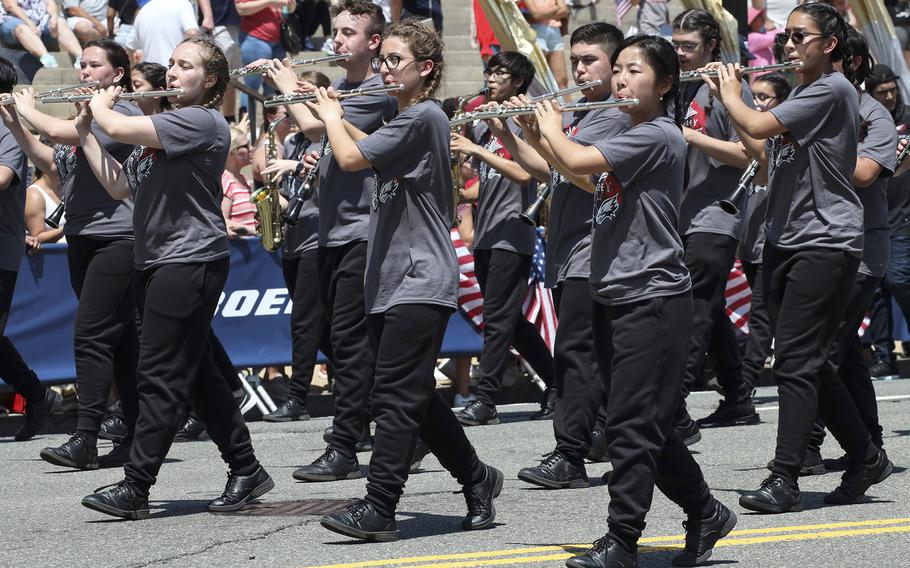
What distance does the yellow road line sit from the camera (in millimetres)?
5379

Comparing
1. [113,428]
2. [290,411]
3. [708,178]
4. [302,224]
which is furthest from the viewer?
[290,411]

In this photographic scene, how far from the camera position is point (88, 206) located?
8.01 meters

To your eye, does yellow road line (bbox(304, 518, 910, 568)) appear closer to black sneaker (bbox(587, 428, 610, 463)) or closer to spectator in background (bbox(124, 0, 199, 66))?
black sneaker (bbox(587, 428, 610, 463))

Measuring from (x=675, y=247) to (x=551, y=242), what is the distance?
2089 mm

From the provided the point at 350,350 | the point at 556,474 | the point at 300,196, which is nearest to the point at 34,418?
the point at 300,196

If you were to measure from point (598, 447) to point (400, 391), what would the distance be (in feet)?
7.98

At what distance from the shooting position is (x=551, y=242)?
24.5 feet

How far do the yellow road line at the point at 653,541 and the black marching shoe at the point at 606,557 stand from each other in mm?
290

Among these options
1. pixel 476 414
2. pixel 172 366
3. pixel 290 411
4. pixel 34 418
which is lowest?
pixel 476 414

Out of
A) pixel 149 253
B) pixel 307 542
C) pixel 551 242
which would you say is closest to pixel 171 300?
pixel 149 253

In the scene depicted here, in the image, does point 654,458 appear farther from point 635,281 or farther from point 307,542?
point 307,542

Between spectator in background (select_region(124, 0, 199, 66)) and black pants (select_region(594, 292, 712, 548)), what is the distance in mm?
8553

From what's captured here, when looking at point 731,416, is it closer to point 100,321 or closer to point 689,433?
point 689,433

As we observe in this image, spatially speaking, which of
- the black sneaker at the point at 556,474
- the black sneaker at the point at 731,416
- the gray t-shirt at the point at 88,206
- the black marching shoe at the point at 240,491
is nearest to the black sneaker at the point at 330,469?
the black marching shoe at the point at 240,491
